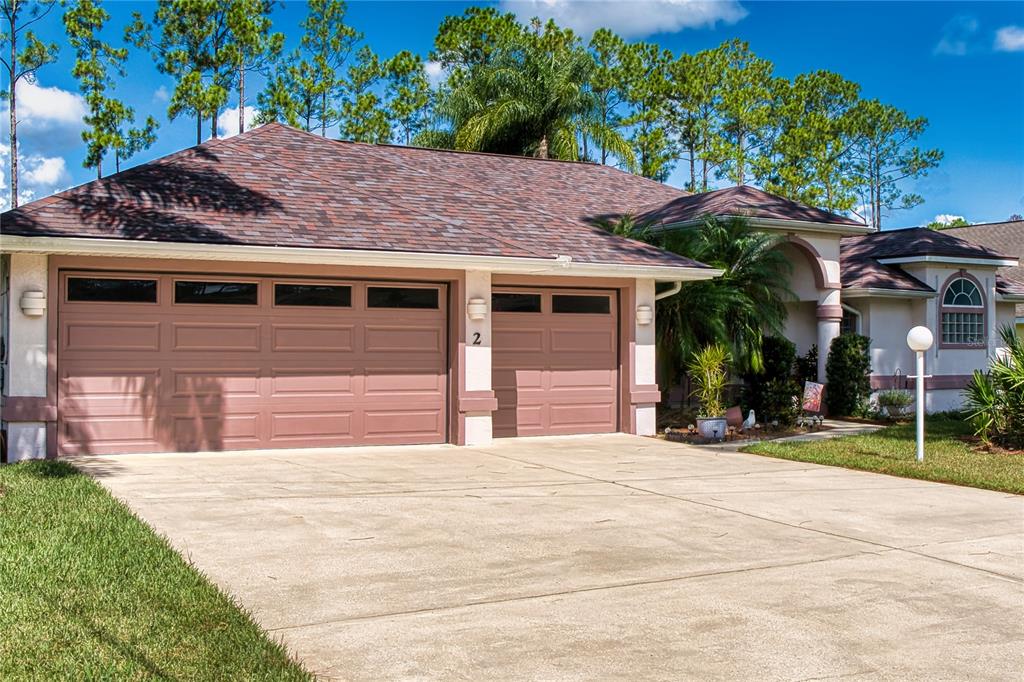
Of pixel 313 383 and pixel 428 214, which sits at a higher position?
pixel 428 214

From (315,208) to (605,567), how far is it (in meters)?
8.41

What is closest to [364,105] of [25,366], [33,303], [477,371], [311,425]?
[477,371]

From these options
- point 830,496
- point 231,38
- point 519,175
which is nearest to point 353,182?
point 519,175

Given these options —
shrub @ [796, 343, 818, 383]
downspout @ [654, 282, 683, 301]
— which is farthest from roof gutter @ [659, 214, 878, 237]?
shrub @ [796, 343, 818, 383]

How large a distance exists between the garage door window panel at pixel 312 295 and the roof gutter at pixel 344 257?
728mm

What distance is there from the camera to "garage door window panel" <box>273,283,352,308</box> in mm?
12633

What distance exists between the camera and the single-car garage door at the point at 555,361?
1427 centimetres

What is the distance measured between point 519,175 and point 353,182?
586cm

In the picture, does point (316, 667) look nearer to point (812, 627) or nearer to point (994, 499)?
point (812, 627)

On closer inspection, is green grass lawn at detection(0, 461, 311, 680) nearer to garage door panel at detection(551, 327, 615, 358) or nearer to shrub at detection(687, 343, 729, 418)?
garage door panel at detection(551, 327, 615, 358)

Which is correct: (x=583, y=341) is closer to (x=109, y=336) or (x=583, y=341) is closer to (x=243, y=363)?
(x=243, y=363)

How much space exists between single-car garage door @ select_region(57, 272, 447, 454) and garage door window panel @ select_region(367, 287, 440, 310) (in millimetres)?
16

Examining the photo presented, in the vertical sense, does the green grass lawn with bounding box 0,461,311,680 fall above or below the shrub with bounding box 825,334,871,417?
below

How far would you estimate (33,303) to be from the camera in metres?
11.2
